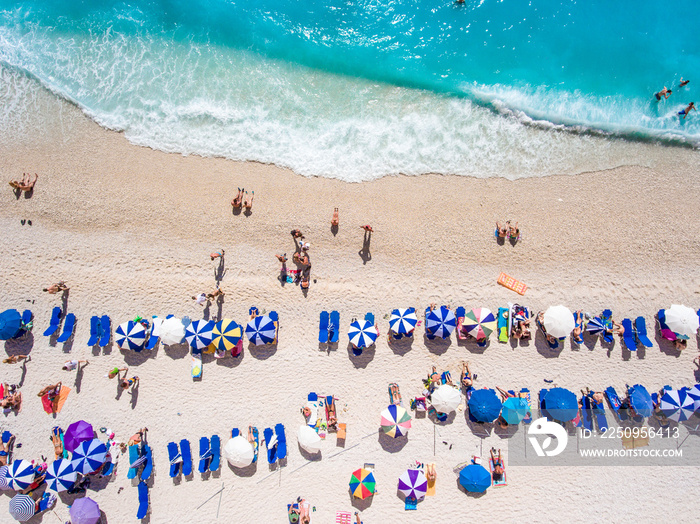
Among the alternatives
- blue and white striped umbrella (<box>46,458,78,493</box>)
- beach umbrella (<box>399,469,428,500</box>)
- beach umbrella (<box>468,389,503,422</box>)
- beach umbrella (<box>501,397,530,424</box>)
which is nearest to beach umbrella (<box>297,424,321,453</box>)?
beach umbrella (<box>399,469,428,500</box>)

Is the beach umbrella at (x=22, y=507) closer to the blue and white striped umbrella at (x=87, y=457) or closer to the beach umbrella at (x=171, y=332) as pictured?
the blue and white striped umbrella at (x=87, y=457)

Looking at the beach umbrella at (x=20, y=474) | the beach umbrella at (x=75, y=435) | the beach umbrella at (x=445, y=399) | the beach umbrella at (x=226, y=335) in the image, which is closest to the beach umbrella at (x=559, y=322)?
the beach umbrella at (x=445, y=399)

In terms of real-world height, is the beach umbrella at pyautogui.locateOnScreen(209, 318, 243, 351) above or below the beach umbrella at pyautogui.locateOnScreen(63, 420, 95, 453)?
above

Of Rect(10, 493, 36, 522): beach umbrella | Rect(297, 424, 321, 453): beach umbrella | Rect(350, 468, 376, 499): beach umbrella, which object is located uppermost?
Rect(297, 424, 321, 453): beach umbrella

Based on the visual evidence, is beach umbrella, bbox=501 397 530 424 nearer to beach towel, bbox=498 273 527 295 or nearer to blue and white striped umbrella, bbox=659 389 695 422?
beach towel, bbox=498 273 527 295

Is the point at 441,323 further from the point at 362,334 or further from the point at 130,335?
the point at 130,335

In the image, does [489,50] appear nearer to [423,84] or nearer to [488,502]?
[423,84]

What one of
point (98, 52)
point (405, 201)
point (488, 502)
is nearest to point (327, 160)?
point (405, 201)
